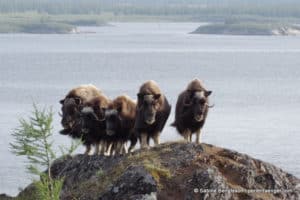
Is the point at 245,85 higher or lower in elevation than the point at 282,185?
lower

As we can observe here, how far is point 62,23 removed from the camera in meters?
198

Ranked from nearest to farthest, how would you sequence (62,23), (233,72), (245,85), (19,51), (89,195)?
(89,195)
(245,85)
(233,72)
(19,51)
(62,23)

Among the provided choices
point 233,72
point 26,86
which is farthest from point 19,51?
point 26,86

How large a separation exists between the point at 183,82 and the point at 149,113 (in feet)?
171

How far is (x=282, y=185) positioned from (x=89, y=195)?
8.84 feet

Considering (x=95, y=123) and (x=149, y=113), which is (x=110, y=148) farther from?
(x=149, y=113)

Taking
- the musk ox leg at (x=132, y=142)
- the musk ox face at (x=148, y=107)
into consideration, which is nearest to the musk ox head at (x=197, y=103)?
the musk ox face at (x=148, y=107)

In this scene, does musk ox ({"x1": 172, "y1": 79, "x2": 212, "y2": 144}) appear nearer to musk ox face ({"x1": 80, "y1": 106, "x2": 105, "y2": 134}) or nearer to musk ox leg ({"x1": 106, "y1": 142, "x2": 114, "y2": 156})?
musk ox leg ({"x1": 106, "y1": 142, "x2": 114, "y2": 156})

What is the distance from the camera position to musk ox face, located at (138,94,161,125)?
15.1 meters

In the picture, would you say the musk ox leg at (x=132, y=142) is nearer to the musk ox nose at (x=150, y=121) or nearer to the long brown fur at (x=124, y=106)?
the long brown fur at (x=124, y=106)

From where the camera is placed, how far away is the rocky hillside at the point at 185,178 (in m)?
13.0

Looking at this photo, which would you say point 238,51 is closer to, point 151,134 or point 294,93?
point 294,93

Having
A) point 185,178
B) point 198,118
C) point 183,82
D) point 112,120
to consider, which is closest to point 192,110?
point 198,118

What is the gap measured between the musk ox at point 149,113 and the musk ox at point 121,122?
36 centimetres
